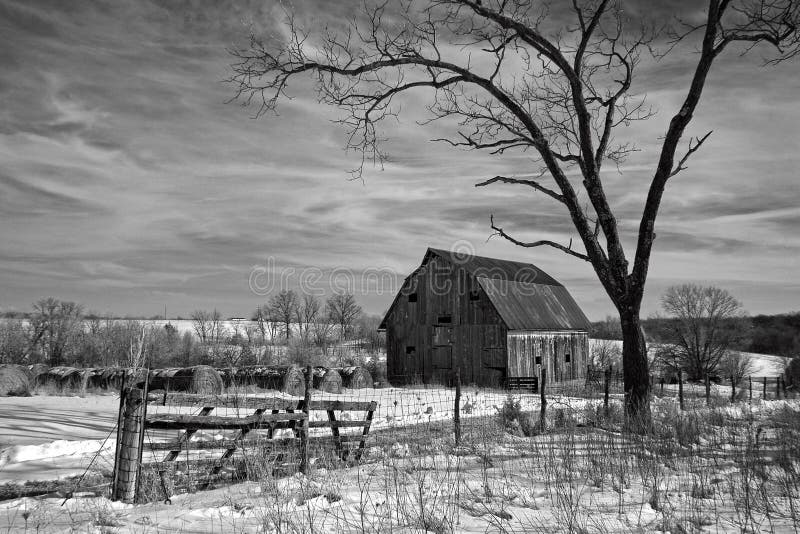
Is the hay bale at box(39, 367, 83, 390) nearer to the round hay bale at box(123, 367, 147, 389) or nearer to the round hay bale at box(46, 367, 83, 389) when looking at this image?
the round hay bale at box(46, 367, 83, 389)

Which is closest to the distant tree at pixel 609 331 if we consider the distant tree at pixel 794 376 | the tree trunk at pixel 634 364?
the distant tree at pixel 794 376

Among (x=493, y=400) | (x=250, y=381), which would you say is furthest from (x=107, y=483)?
(x=250, y=381)

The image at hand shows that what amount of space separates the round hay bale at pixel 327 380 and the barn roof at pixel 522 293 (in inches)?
209

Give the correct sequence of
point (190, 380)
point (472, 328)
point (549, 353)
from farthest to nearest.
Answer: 1. point (549, 353)
2. point (472, 328)
3. point (190, 380)

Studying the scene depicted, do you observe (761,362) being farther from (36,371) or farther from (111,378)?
(36,371)

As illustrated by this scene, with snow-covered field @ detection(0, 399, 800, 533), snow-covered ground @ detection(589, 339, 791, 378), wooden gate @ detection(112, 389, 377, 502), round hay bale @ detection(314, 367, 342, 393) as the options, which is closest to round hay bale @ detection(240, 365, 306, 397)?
round hay bale @ detection(314, 367, 342, 393)

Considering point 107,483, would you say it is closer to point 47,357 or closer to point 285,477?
point 285,477

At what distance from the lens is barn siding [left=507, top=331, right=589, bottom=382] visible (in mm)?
28344

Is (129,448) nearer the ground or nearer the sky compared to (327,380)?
nearer the sky

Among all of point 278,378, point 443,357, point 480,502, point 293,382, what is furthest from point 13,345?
point 480,502

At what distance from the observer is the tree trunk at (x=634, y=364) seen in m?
11.5

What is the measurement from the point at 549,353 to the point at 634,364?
19576mm

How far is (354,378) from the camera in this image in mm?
28922

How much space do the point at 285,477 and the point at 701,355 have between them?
177ft
